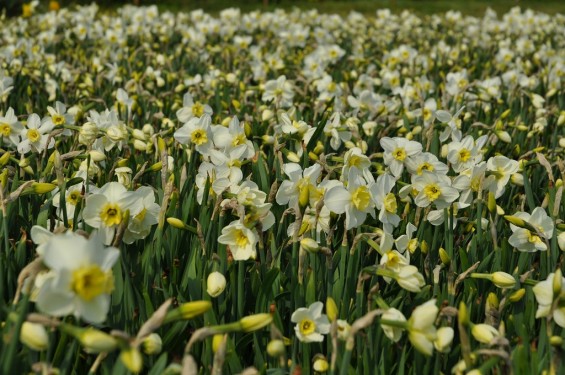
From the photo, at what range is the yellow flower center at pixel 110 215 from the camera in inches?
64.4

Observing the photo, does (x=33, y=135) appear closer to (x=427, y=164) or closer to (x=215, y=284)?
(x=215, y=284)

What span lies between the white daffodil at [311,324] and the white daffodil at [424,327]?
0.27 metres

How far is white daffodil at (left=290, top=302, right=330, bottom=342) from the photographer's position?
158 centimetres

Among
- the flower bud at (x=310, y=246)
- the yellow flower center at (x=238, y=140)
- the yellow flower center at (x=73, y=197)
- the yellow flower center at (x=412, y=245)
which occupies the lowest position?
the yellow flower center at (x=412, y=245)

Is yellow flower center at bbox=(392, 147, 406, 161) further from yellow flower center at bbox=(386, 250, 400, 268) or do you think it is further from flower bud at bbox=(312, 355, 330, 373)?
flower bud at bbox=(312, 355, 330, 373)

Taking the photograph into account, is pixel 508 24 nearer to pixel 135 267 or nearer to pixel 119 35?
pixel 119 35

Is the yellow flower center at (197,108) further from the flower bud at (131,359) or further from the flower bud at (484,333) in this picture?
the flower bud at (131,359)

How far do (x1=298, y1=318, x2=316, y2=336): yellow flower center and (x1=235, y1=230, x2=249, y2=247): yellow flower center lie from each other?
0.34 metres

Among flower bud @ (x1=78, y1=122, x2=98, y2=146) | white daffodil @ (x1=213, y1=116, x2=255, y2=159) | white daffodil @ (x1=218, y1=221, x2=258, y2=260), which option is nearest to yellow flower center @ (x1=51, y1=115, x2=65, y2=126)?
flower bud @ (x1=78, y1=122, x2=98, y2=146)

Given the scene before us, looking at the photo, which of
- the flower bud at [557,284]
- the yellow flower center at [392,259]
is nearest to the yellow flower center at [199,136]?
the yellow flower center at [392,259]

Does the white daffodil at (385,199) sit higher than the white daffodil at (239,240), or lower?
higher

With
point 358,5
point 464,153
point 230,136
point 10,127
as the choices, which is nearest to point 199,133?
point 230,136

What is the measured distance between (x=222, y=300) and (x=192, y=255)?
0.61 ft

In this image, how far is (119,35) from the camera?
7078 mm
